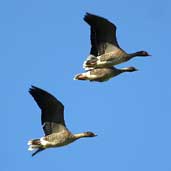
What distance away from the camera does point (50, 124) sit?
36.3 meters

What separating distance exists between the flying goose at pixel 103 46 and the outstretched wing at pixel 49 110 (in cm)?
179

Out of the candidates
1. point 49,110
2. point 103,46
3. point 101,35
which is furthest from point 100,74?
point 49,110

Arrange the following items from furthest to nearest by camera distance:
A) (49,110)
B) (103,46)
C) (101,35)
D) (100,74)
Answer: (100,74)
(103,46)
(101,35)
(49,110)

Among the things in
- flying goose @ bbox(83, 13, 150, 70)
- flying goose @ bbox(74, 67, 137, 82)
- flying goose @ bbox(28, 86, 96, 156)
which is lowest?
flying goose @ bbox(28, 86, 96, 156)

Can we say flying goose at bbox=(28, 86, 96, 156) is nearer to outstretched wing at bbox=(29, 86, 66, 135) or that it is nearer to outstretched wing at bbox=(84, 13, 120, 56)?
outstretched wing at bbox=(29, 86, 66, 135)

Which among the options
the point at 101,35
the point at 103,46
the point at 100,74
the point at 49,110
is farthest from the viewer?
the point at 100,74

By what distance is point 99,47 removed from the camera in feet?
122

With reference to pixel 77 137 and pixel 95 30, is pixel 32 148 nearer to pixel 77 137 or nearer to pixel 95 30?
pixel 77 137

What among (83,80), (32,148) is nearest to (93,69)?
(83,80)

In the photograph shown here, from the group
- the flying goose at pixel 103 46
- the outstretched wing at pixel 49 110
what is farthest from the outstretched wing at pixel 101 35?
the outstretched wing at pixel 49 110

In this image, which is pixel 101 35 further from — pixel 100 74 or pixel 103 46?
pixel 100 74

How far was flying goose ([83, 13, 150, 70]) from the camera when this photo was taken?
3662 centimetres

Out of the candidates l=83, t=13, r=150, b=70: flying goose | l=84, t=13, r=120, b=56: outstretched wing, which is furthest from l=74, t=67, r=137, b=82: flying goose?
l=84, t=13, r=120, b=56: outstretched wing

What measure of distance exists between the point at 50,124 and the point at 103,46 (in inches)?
116
